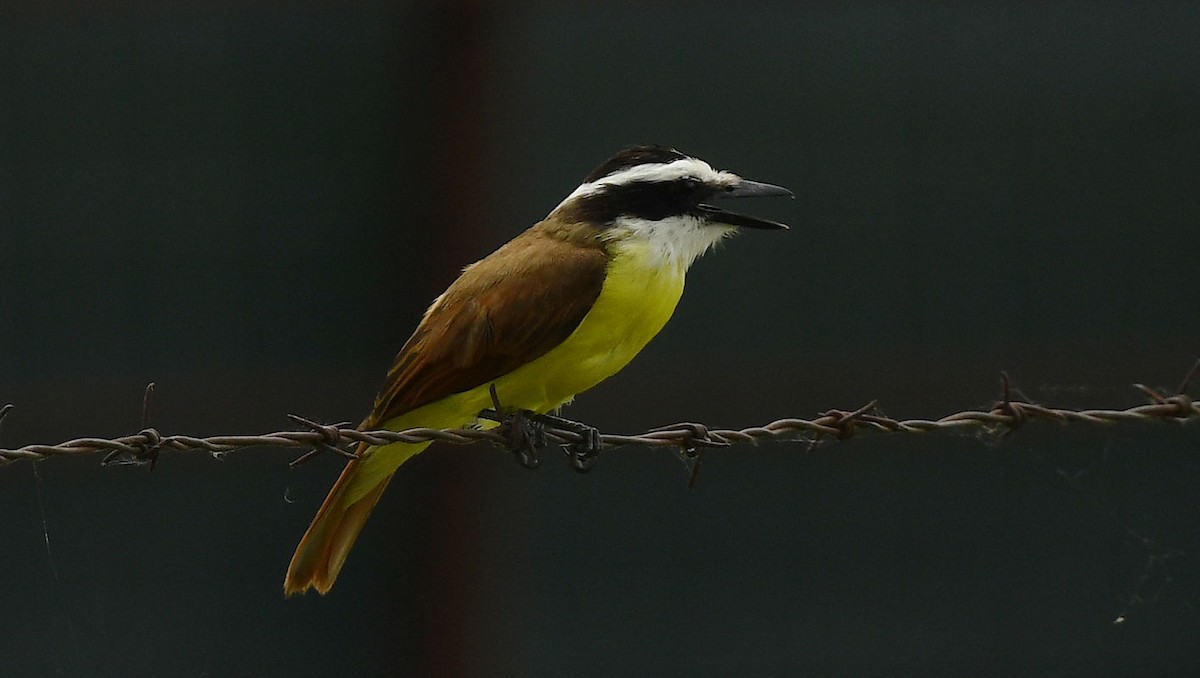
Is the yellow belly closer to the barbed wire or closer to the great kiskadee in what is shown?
the great kiskadee

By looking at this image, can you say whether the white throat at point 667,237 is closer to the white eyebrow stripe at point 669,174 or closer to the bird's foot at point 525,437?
the white eyebrow stripe at point 669,174

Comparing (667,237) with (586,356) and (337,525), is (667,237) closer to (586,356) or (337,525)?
(586,356)

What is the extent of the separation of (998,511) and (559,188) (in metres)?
2.76

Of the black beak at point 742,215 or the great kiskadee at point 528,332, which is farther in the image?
the black beak at point 742,215

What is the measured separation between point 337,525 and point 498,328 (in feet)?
2.42

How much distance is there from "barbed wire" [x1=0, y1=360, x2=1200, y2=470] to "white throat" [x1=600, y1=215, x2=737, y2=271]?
80 cm

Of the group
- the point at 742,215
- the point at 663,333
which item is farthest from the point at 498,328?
the point at 663,333

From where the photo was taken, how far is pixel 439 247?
24.3ft

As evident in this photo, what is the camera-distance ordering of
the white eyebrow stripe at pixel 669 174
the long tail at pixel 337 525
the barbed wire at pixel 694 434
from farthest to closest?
the white eyebrow stripe at pixel 669 174
the long tail at pixel 337 525
the barbed wire at pixel 694 434

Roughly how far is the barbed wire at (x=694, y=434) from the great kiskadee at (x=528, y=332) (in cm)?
52

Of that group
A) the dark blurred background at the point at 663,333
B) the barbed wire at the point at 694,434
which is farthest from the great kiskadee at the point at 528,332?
the dark blurred background at the point at 663,333

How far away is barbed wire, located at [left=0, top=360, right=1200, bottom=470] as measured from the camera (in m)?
3.27

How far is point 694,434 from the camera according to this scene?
3615 millimetres

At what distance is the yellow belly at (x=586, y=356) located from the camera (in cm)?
421
